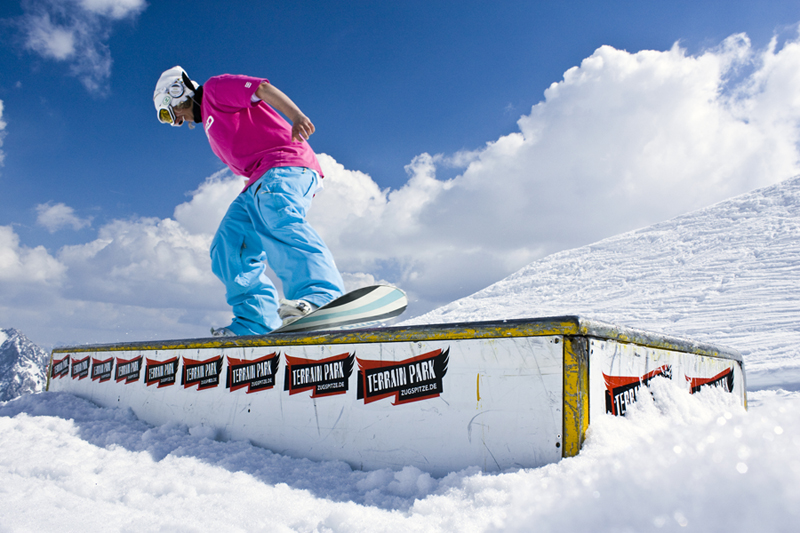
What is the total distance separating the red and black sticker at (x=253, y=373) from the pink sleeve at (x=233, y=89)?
4.74ft

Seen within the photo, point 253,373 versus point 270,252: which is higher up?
point 270,252

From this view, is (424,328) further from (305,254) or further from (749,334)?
(749,334)

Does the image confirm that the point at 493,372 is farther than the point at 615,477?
Yes

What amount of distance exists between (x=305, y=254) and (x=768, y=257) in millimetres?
11443

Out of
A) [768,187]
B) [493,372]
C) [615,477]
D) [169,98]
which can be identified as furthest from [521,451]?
[768,187]

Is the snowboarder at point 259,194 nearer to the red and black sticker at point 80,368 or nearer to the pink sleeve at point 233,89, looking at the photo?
the pink sleeve at point 233,89

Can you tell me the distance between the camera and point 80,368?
10.5 ft

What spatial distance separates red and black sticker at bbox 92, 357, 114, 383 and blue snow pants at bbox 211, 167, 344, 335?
3.03 feet

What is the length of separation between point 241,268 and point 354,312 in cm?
101

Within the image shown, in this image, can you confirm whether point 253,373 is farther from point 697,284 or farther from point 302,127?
point 697,284

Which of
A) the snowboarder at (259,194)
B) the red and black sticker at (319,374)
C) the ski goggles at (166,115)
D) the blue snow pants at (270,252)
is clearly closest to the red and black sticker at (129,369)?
the snowboarder at (259,194)

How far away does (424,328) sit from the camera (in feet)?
4.58

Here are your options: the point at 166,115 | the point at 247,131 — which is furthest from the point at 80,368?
the point at 247,131

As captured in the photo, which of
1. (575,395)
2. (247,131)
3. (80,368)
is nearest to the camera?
(575,395)
